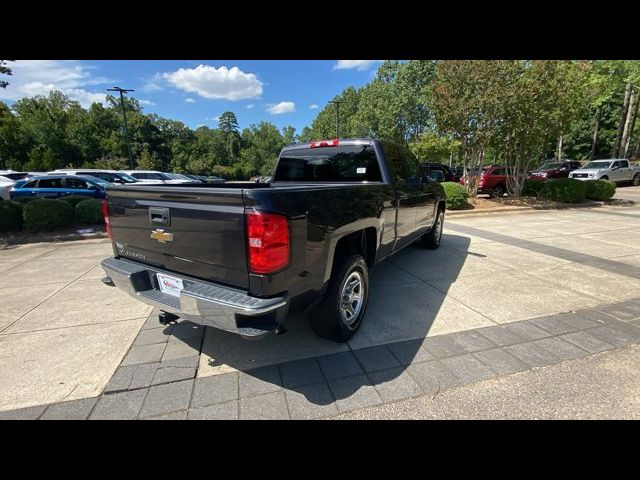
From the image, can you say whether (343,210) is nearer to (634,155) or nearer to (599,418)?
(599,418)

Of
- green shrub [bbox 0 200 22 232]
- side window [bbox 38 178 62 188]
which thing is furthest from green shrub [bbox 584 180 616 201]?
side window [bbox 38 178 62 188]

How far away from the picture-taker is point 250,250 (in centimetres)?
203

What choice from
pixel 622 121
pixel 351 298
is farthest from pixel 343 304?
pixel 622 121

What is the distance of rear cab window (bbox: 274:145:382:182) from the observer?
13.1ft

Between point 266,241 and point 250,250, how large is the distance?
13 centimetres

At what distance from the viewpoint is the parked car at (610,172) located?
19703mm

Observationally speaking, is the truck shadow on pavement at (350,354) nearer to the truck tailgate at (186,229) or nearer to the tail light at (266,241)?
the truck tailgate at (186,229)

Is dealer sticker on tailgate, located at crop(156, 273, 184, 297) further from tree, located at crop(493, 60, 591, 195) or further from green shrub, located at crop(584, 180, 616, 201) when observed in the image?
green shrub, located at crop(584, 180, 616, 201)

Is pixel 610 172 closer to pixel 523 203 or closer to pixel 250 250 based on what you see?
pixel 523 203

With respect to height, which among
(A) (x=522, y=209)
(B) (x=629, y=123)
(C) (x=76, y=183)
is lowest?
(A) (x=522, y=209)

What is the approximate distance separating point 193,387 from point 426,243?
17.0 feet

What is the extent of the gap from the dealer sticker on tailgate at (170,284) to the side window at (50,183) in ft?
45.4
